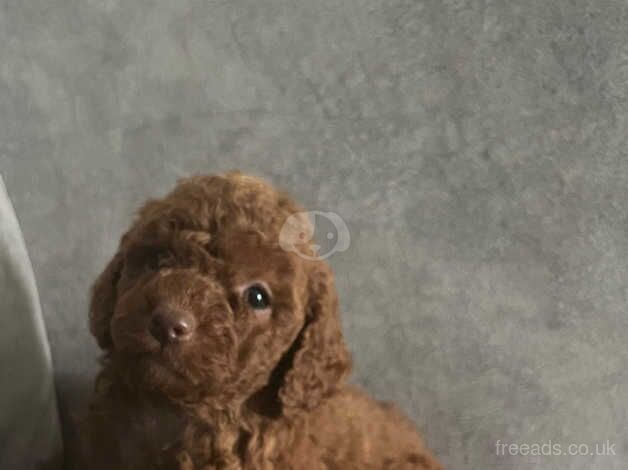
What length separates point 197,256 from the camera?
132cm

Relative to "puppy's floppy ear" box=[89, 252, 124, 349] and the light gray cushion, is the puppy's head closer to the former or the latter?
"puppy's floppy ear" box=[89, 252, 124, 349]

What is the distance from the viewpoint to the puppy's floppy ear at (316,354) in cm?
141

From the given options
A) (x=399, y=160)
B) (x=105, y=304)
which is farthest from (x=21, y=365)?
(x=399, y=160)

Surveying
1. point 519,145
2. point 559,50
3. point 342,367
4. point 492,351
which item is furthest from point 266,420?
point 559,50

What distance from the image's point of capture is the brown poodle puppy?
4.17 feet

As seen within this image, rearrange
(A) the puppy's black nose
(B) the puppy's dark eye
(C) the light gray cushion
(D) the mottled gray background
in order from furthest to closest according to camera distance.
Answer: (D) the mottled gray background → (C) the light gray cushion → (B) the puppy's dark eye → (A) the puppy's black nose

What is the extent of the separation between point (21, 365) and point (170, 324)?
55 cm

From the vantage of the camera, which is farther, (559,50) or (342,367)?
(559,50)

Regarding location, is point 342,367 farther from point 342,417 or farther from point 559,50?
point 559,50

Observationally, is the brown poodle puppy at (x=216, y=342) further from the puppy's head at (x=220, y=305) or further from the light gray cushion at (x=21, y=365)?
the light gray cushion at (x=21, y=365)

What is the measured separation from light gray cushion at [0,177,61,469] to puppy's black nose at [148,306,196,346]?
1.55 feet

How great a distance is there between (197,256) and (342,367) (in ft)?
1.13

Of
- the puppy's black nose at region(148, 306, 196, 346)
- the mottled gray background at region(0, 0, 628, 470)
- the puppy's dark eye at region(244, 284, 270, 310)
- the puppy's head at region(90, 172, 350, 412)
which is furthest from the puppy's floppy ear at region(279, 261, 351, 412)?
the mottled gray background at region(0, 0, 628, 470)

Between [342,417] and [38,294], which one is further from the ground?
[38,294]
